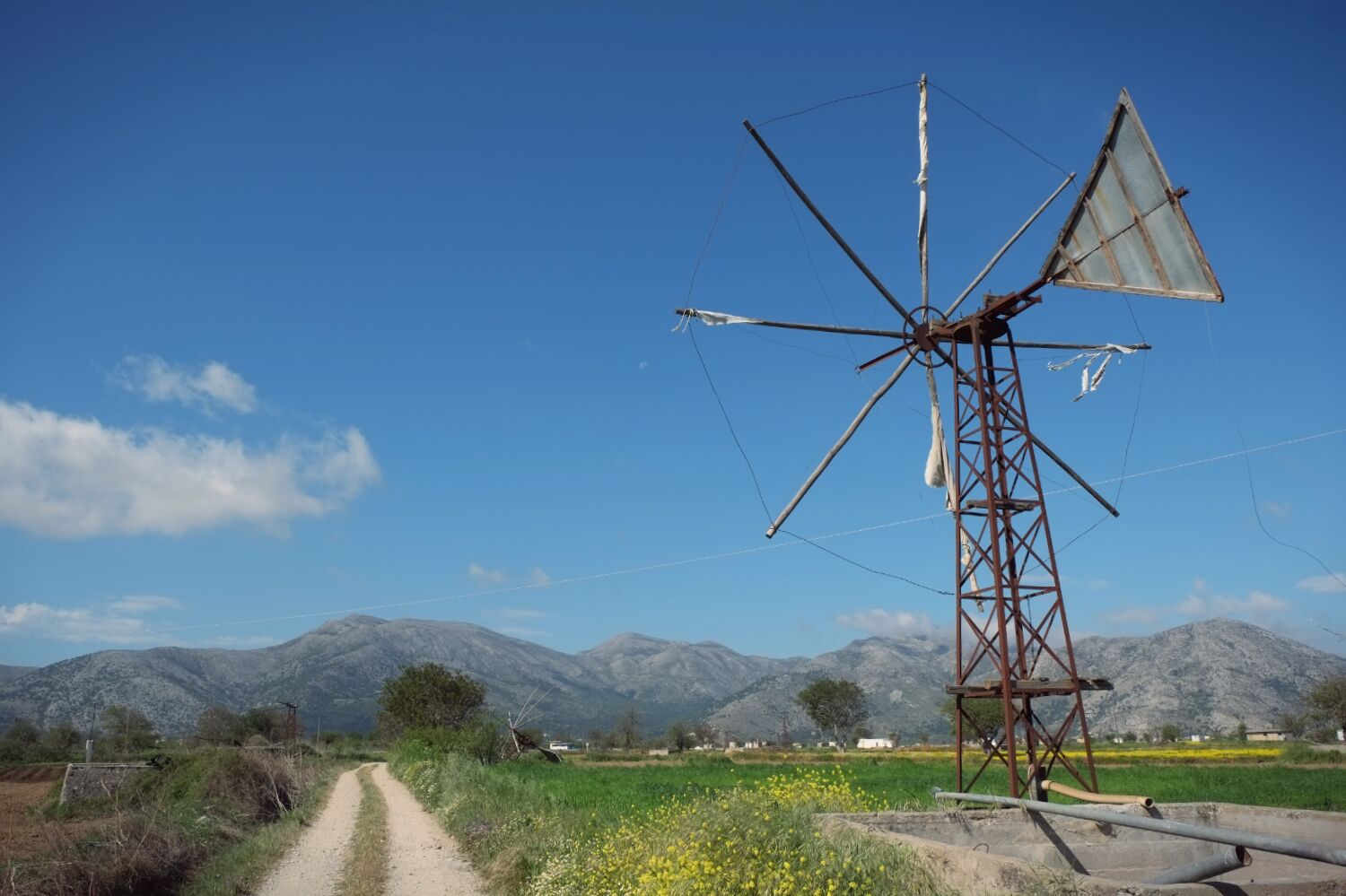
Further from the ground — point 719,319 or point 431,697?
point 719,319

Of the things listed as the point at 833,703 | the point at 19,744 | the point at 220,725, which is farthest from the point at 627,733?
the point at 19,744

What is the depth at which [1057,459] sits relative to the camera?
14414 millimetres

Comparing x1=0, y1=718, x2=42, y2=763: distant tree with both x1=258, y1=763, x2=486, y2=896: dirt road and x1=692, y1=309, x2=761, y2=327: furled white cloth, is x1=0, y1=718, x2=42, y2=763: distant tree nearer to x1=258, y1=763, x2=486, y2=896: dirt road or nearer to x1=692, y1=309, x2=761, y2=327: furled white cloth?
x1=258, y1=763, x2=486, y2=896: dirt road

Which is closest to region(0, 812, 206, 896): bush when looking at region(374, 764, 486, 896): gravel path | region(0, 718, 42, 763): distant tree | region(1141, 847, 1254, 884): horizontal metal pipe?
region(374, 764, 486, 896): gravel path

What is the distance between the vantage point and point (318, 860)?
653 inches

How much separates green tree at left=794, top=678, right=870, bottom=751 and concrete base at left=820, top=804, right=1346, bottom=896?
98224 mm

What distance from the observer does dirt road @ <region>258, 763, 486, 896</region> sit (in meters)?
13.4

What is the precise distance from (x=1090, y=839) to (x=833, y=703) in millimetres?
100582

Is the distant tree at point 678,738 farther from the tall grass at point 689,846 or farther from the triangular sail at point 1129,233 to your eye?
the triangular sail at point 1129,233

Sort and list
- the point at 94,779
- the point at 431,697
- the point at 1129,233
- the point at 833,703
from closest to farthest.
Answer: the point at 1129,233
the point at 94,779
the point at 431,697
the point at 833,703

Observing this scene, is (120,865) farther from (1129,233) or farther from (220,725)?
(220,725)

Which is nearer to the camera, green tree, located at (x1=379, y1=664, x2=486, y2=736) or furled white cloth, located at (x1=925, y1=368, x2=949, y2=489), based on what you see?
furled white cloth, located at (x1=925, y1=368, x2=949, y2=489)

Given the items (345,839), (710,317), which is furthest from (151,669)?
(710,317)

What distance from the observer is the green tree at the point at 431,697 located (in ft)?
231
